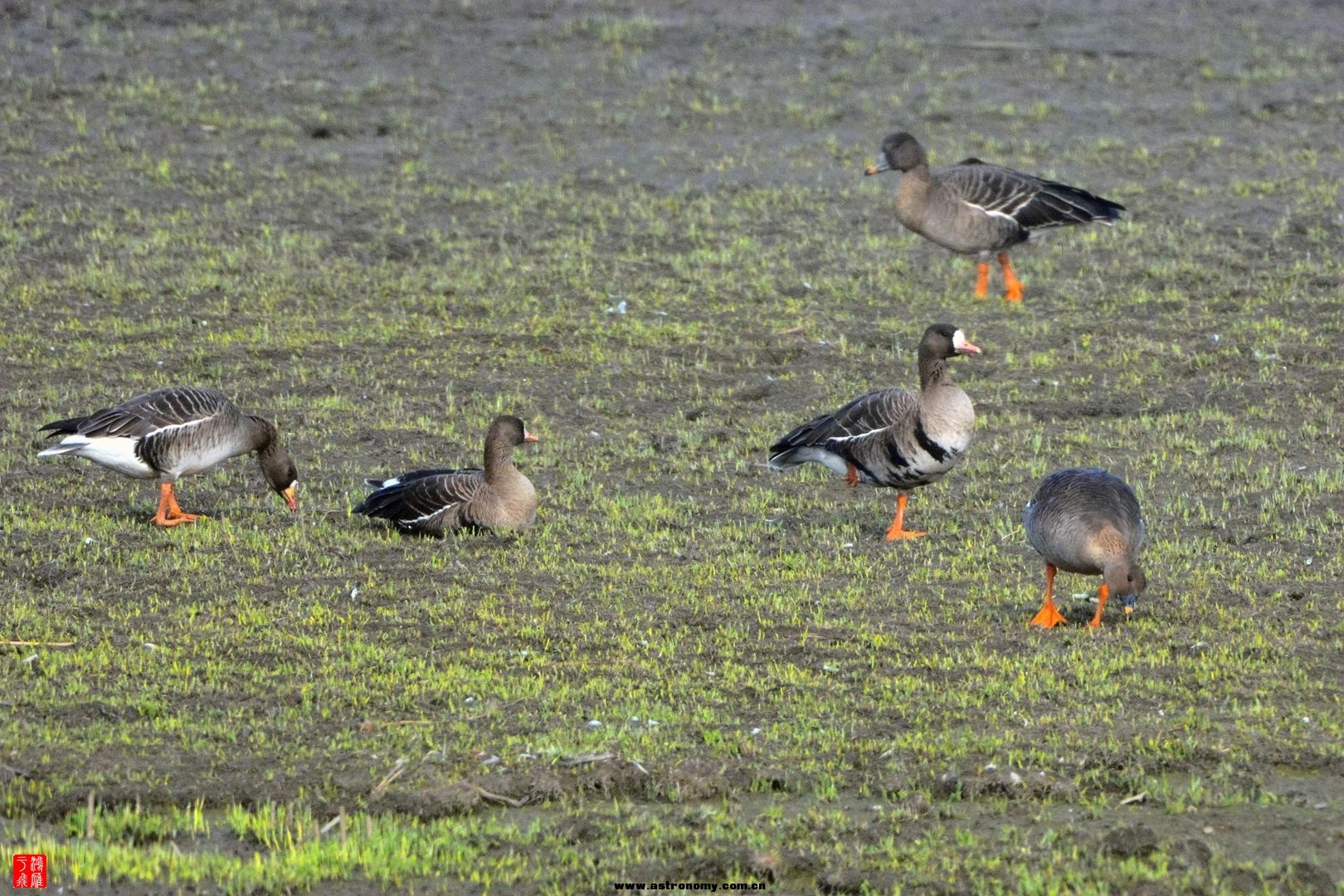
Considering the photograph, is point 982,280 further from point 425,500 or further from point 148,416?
point 148,416

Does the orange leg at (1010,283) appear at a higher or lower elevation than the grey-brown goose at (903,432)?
lower

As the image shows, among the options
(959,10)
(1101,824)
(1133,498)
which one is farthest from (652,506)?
(959,10)

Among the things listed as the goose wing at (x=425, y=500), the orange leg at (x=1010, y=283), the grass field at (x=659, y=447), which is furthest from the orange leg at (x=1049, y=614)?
the orange leg at (x=1010, y=283)

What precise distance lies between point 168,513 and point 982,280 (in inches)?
318

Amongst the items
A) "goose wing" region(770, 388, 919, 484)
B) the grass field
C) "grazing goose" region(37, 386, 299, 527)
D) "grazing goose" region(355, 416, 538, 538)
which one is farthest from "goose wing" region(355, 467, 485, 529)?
"goose wing" region(770, 388, 919, 484)

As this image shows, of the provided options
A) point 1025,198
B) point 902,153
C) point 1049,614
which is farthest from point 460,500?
point 1025,198

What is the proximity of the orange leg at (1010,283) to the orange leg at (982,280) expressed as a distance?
4 centimetres

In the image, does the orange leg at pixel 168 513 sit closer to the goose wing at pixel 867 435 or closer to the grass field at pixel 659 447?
the grass field at pixel 659 447

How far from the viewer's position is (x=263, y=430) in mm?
11188

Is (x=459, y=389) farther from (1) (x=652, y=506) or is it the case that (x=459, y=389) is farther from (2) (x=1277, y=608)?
(2) (x=1277, y=608)

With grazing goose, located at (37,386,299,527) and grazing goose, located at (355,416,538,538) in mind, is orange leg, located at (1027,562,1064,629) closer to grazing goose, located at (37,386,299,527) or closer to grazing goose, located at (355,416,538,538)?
grazing goose, located at (355,416,538,538)


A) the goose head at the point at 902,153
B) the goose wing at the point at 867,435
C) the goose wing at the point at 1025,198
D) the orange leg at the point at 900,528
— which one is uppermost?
the goose head at the point at 902,153

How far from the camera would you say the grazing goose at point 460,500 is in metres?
10.7

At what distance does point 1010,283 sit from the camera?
16172 millimetres
